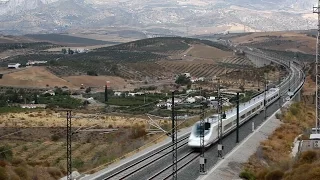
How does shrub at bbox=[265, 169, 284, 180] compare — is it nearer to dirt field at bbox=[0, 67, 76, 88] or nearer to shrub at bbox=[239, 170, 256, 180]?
shrub at bbox=[239, 170, 256, 180]

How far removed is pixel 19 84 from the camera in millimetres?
100625

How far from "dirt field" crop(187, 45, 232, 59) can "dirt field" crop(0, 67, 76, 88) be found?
5668 cm

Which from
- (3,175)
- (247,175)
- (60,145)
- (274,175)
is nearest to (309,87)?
(60,145)

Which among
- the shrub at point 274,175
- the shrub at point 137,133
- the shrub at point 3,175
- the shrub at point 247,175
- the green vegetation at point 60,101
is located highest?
the shrub at point 3,175

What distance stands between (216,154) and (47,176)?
1025 centimetres

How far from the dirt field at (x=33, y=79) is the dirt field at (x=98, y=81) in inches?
73.0

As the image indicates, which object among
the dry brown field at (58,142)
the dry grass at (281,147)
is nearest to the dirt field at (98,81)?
the dry brown field at (58,142)

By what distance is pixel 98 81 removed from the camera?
103m

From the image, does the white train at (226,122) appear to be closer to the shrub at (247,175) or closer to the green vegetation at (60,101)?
the shrub at (247,175)

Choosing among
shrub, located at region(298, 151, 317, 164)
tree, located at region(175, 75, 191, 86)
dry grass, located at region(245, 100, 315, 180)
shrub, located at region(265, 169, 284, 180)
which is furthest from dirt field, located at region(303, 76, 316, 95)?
shrub, located at region(265, 169, 284, 180)

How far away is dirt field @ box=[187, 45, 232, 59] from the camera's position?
153800 millimetres

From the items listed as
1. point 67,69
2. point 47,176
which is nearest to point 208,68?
point 67,69

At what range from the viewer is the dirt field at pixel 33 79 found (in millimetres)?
100438

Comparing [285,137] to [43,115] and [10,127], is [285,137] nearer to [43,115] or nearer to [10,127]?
[10,127]
